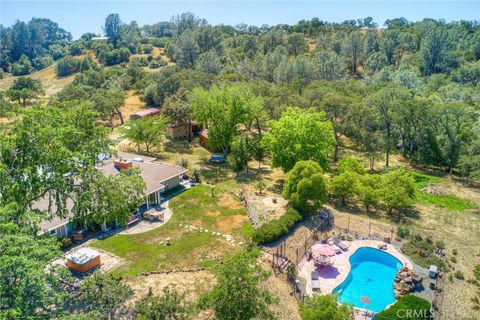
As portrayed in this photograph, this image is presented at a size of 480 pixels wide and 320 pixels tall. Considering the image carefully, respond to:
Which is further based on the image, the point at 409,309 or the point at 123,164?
the point at 123,164

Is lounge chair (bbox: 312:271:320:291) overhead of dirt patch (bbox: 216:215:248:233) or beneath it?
beneath

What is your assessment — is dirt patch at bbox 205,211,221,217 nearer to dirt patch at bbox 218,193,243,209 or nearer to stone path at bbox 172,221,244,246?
dirt patch at bbox 218,193,243,209

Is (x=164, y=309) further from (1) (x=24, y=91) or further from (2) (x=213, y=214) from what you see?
(1) (x=24, y=91)

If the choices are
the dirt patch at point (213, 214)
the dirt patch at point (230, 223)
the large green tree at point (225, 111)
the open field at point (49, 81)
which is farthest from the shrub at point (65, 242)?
the open field at point (49, 81)

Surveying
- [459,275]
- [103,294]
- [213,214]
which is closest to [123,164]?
[213,214]

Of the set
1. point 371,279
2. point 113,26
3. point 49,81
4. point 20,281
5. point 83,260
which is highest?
point 113,26

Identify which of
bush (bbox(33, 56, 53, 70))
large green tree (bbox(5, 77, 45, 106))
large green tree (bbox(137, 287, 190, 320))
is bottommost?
large green tree (bbox(137, 287, 190, 320))

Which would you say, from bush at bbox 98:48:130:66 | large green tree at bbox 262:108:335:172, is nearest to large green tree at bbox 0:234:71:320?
large green tree at bbox 262:108:335:172
